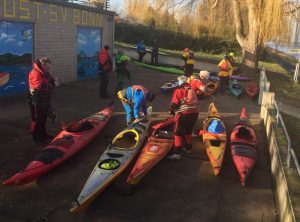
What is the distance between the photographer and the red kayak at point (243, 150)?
7.83 metres

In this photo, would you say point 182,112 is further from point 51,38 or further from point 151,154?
point 51,38

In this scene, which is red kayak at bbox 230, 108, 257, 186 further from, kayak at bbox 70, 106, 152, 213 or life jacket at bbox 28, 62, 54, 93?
life jacket at bbox 28, 62, 54, 93

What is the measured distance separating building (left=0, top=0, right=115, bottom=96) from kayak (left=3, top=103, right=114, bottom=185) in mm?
4874

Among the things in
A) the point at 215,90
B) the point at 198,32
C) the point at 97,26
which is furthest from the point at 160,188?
the point at 198,32

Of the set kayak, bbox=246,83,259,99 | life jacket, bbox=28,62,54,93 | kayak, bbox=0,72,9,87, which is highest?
life jacket, bbox=28,62,54,93

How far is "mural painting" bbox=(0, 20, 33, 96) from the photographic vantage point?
1282 centimetres

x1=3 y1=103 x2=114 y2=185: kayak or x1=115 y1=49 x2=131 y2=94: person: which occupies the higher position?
x1=115 y1=49 x2=131 y2=94: person

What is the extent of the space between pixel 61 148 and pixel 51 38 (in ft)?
27.5

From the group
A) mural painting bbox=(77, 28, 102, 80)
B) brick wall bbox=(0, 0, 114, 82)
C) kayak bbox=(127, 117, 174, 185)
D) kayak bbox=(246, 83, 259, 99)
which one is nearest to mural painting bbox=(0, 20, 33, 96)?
brick wall bbox=(0, 0, 114, 82)

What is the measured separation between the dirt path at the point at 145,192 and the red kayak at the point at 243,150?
0.29 m

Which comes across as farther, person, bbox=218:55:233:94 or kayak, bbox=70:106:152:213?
person, bbox=218:55:233:94

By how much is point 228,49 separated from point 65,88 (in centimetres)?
2205

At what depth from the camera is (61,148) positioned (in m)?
8.15

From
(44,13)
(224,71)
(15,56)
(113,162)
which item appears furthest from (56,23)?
(113,162)
